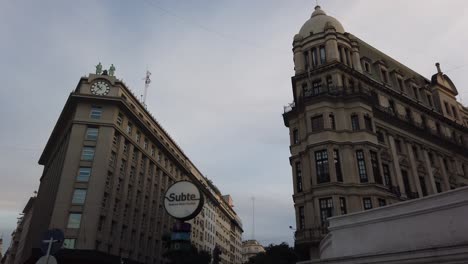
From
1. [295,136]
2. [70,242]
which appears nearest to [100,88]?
[70,242]

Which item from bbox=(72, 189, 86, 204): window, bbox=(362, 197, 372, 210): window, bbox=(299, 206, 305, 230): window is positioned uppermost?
bbox=(72, 189, 86, 204): window

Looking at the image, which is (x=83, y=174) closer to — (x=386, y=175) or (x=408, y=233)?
(x=386, y=175)

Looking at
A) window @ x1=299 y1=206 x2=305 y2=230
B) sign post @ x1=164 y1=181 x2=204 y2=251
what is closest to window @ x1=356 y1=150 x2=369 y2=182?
window @ x1=299 y1=206 x2=305 y2=230

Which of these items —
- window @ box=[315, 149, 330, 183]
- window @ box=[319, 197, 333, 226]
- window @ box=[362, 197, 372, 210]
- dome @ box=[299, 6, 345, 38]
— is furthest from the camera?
dome @ box=[299, 6, 345, 38]

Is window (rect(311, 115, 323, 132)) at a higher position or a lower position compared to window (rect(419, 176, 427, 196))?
higher

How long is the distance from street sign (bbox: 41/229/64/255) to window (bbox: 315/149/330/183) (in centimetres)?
2858

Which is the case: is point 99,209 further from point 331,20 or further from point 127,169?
point 331,20

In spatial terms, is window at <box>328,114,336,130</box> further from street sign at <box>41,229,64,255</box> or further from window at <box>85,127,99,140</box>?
street sign at <box>41,229,64,255</box>

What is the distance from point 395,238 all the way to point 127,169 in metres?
43.7

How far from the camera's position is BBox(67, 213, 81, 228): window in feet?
141

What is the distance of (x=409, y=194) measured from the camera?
40.1m

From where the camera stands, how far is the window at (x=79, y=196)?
146 feet

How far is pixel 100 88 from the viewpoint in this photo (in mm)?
52281

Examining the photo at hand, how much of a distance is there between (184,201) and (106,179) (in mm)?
35379
